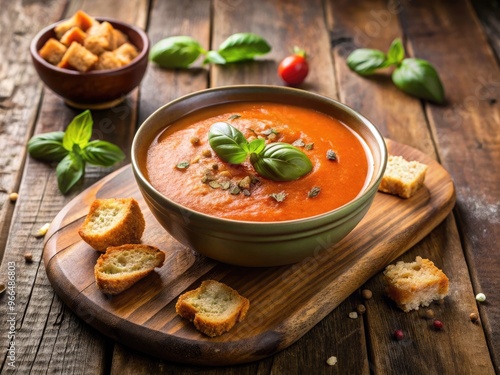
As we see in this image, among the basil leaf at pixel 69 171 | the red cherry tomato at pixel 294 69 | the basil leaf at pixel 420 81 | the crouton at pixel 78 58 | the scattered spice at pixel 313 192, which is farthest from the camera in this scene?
the red cherry tomato at pixel 294 69

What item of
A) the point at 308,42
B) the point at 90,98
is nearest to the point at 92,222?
the point at 90,98

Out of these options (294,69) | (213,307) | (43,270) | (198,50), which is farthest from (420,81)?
(43,270)

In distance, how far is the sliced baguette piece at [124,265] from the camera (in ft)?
8.93

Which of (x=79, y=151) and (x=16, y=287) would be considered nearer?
(x=16, y=287)

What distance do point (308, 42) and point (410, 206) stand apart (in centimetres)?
212

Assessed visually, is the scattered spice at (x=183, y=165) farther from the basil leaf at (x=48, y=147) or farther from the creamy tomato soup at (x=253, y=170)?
the basil leaf at (x=48, y=147)

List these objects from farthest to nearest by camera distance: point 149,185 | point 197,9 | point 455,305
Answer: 1. point 197,9
2. point 455,305
3. point 149,185

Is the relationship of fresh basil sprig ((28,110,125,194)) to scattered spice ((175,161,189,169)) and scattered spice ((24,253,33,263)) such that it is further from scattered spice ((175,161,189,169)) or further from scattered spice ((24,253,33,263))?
scattered spice ((175,161,189,169))

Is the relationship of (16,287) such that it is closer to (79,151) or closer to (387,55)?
(79,151)

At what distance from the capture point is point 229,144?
9.39ft

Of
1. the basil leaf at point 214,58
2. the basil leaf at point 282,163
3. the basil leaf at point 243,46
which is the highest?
the basil leaf at point 282,163

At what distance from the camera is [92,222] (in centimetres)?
304

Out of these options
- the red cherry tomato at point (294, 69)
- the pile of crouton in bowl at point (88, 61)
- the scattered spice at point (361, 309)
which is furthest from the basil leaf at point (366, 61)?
the scattered spice at point (361, 309)

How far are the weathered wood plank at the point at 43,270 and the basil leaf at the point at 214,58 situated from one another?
1.89 feet
